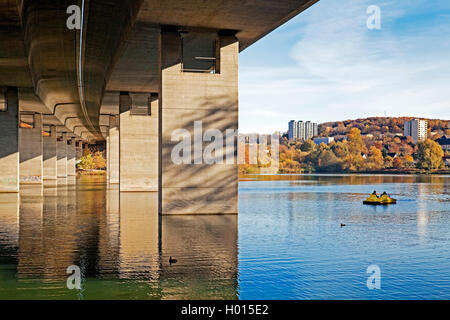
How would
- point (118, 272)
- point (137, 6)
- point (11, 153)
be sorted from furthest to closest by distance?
point (11, 153), point (137, 6), point (118, 272)

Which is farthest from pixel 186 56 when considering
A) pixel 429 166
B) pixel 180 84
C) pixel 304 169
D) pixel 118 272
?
pixel 429 166

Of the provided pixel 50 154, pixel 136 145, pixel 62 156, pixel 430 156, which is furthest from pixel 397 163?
pixel 136 145

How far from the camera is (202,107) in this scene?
2550 centimetres

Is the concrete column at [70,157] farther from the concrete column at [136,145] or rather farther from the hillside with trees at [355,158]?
the concrete column at [136,145]

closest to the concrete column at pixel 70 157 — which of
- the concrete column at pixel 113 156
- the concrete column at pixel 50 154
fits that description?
the concrete column at pixel 50 154

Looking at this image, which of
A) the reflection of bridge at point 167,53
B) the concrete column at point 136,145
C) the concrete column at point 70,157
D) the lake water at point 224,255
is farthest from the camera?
the concrete column at point 70,157

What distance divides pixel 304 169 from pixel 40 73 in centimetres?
11070

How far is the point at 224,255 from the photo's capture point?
15.1 m

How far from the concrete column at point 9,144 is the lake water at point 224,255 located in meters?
20.9

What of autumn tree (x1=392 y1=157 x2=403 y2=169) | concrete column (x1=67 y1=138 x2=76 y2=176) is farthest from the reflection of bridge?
autumn tree (x1=392 y1=157 x2=403 y2=169)

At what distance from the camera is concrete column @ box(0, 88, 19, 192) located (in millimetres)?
45844

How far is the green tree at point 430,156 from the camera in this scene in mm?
150875

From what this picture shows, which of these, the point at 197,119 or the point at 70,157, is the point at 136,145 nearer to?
the point at 197,119

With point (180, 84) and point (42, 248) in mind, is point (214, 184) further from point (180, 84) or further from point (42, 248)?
point (42, 248)
